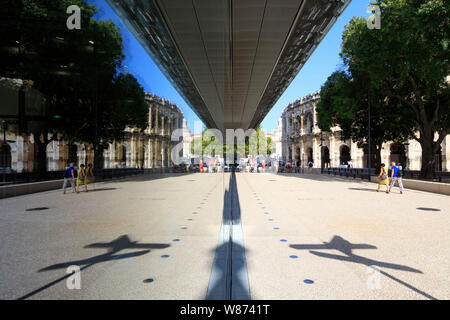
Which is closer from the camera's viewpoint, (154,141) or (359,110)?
(154,141)

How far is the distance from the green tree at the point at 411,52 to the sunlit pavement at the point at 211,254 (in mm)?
8545

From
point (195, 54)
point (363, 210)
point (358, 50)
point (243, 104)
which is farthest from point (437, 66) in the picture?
point (243, 104)

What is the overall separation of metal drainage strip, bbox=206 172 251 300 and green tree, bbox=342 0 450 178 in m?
12.4

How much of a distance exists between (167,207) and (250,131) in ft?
205

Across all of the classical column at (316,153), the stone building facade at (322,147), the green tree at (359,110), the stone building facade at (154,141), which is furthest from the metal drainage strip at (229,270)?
the classical column at (316,153)

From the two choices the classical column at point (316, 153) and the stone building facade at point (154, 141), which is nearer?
the stone building facade at point (154, 141)

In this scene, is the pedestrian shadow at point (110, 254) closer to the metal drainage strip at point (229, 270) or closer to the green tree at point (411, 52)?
the metal drainage strip at point (229, 270)

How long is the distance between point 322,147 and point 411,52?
4050 centimetres

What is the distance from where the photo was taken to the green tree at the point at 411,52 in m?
11.5

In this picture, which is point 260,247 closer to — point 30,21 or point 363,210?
point 30,21

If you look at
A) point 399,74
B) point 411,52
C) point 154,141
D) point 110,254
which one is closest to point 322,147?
point 399,74

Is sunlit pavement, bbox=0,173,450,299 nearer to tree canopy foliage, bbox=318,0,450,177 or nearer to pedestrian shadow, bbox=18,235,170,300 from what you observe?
pedestrian shadow, bbox=18,235,170,300

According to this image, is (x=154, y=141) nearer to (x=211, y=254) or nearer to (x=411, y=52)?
(x=211, y=254)

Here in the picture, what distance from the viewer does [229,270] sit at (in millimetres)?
3553
